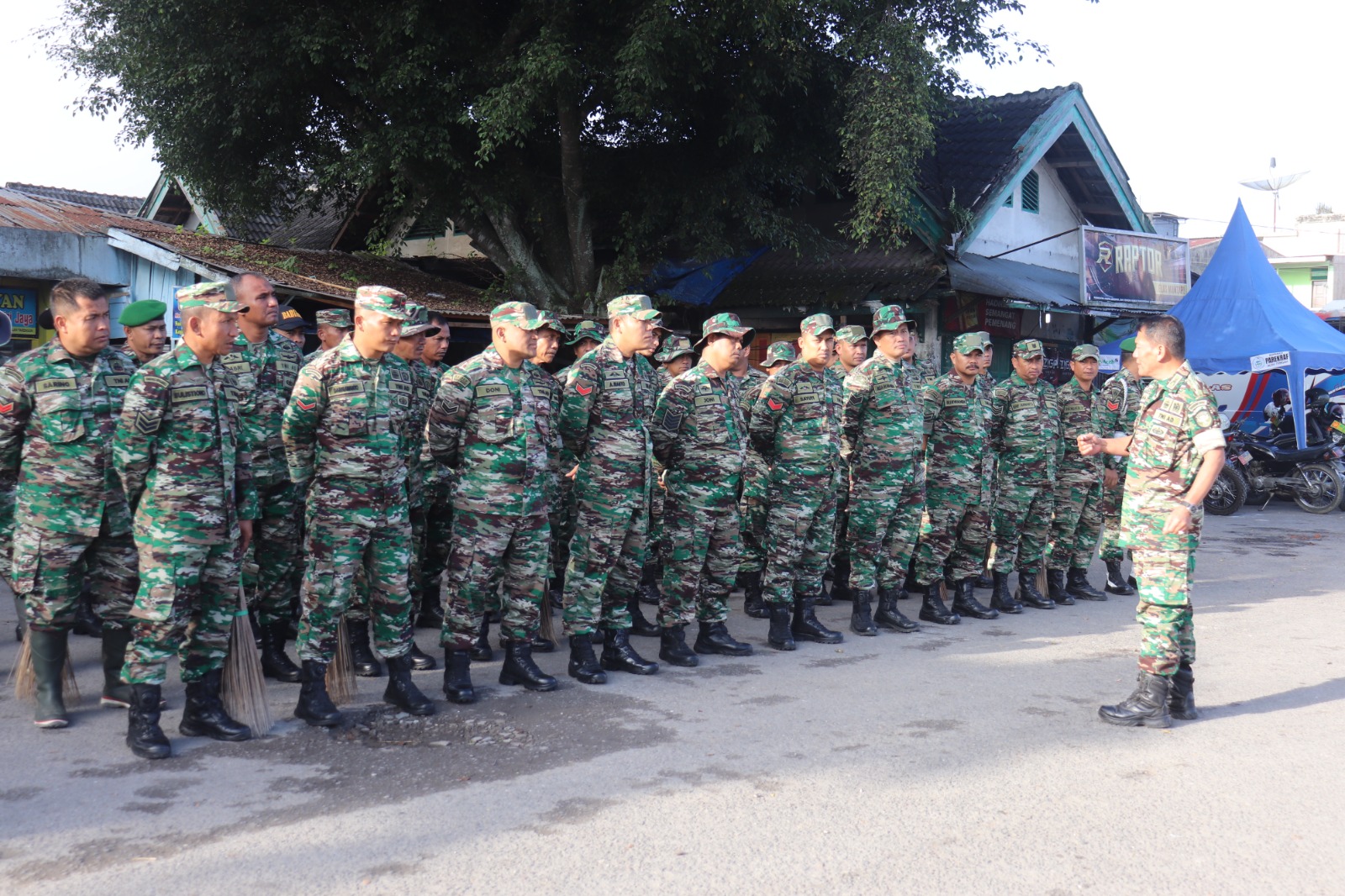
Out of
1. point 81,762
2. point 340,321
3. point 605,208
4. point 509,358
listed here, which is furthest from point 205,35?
point 81,762

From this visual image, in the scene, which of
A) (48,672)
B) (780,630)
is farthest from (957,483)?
(48,672)

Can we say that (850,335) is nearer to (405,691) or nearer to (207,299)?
(405,691)

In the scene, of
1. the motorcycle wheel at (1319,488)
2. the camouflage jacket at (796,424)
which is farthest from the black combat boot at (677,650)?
the motorcycle wheel at (1319,488)

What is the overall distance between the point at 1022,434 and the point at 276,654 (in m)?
5.49

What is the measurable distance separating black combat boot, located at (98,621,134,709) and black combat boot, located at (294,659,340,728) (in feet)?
2.98

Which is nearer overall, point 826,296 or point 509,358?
point 509,358

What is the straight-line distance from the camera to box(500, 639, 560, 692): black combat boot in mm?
5336

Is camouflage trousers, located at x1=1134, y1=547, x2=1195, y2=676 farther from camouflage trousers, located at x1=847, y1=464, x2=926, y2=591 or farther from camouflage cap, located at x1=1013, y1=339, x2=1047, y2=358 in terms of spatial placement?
camouflage cap, located at x1=1013, y1=339, x2=1047, y2=358

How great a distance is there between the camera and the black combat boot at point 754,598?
24.8ft

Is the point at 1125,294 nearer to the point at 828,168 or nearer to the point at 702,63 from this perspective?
the point at 828,168

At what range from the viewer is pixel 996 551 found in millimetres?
7945

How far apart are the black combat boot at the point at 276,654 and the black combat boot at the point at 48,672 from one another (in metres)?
1.02

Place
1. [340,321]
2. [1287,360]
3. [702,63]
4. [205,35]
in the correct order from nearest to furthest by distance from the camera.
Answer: [340,321] → [702,63] → [205,35] → [1287,360]

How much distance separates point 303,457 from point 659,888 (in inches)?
104
